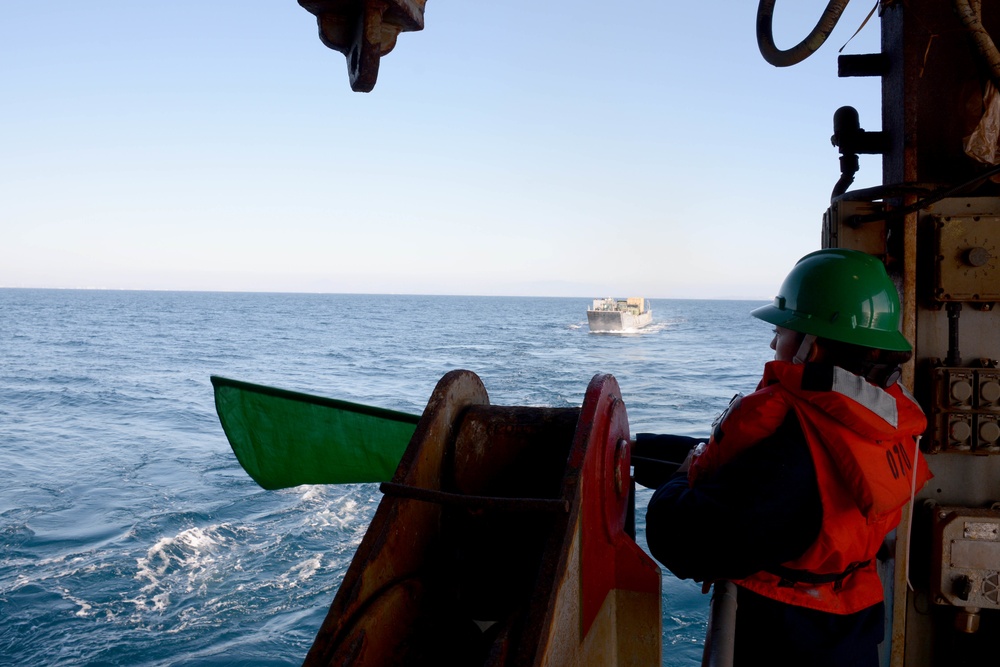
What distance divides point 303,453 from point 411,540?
170cm

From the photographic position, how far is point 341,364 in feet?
104

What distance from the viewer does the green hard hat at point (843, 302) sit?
191cm

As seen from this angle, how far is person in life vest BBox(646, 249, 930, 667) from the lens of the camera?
1.65 meters

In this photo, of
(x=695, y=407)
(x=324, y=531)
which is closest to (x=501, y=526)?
(x=324, y=531)

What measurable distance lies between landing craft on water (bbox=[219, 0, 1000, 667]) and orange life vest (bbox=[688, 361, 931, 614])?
0.25 metres

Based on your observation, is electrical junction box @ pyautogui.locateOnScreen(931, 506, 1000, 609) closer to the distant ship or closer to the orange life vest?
the orange life vest

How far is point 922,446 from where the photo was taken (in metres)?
3.05

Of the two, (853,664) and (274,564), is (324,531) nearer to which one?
(274,564)

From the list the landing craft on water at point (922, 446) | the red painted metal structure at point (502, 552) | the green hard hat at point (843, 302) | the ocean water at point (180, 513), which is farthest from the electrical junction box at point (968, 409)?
the ocean water at point (180, 513)

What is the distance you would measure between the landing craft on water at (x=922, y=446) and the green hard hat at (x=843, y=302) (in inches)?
23.0

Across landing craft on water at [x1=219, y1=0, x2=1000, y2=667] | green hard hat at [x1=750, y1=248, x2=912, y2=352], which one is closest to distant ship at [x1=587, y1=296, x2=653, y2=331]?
landing craft on water at [x1=219, y1=0, x2=1000, y2=667]

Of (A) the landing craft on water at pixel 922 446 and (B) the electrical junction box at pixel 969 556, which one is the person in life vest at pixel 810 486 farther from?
(B) the electrical junction box at pixel 969 556

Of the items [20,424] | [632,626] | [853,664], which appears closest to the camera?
[853,664]

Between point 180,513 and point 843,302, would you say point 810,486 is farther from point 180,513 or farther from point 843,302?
point 180,513
